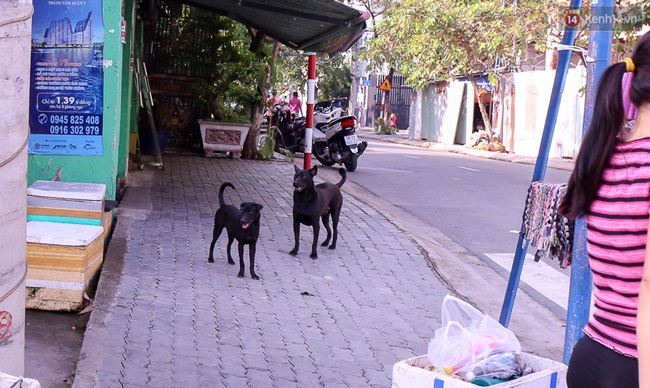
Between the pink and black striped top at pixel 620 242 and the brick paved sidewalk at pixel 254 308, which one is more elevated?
the pink and black striped top at pixel 620 242

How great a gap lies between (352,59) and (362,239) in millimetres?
46698

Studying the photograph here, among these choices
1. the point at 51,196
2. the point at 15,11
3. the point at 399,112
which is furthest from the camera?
the point at 399,112

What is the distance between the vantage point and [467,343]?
2854mm

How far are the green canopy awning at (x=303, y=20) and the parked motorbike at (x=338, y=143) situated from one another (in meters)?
3.97

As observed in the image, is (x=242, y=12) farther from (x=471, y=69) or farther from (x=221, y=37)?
(x=471, y=69)

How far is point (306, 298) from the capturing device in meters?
6.46

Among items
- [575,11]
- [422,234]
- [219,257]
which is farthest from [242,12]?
[575,11]

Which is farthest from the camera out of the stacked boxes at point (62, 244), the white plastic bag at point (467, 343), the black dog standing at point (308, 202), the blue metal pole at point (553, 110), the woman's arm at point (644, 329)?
the black dog standing at point (308, 202)

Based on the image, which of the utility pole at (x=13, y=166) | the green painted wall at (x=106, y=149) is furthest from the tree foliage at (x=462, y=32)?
the utility pole at (x=13, y=166)

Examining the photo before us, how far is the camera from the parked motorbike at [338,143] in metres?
16.7

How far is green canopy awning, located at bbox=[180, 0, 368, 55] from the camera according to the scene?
9711mm

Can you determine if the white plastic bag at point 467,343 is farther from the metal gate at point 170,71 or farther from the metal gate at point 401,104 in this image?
the metal gate at point 401,104

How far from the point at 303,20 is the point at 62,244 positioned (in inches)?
220

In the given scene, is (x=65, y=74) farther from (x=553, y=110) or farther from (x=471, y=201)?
(x=471, y=201)
